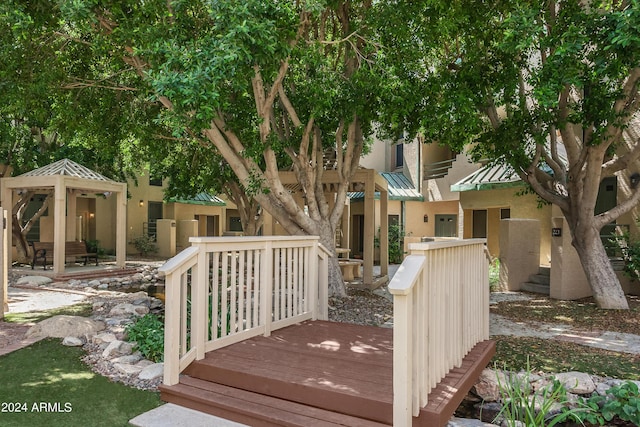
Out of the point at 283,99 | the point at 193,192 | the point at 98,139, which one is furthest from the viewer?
the point at 193,192

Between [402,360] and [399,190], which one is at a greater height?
[399,190]

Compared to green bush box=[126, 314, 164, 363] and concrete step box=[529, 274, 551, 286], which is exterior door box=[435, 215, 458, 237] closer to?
concrete step box=[529, 274, 551, 286]

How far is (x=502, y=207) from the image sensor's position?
15.9m

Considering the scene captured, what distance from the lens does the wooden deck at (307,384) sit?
3.59 meters

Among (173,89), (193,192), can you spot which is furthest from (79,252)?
(173,89)

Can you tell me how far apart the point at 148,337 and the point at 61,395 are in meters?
1.42

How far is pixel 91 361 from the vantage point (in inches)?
209

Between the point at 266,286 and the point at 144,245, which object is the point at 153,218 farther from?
the point at 266,286

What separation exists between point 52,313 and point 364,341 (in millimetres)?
6054

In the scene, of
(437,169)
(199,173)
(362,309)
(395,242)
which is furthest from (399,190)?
(362,309)

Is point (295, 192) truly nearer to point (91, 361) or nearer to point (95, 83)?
point (95, 83)

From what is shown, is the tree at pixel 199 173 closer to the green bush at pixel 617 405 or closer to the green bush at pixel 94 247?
the green bush at pixel 94 247

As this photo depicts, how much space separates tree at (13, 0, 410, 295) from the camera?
648cm

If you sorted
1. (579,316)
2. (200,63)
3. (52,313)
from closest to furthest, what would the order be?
(200,63)
(52,313)
(579,316)
